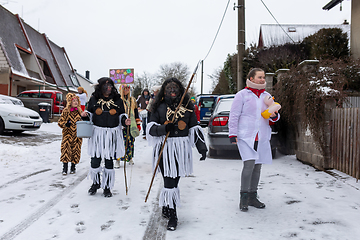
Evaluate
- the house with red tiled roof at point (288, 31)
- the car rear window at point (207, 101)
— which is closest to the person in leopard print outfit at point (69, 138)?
the car rear window at point (207, 101)

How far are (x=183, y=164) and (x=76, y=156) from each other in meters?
3.20

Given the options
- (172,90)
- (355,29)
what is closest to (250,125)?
(172,90)

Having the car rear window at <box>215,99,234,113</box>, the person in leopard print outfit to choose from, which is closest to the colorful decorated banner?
the car rear window at <box>215,99,234,113</box>

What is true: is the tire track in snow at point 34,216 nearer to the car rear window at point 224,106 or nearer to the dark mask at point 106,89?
the dark mask at point 106,89

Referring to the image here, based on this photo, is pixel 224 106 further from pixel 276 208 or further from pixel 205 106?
pixel 205 106

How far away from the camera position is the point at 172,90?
3.54 m

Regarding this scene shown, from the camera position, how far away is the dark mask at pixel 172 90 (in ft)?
11.6

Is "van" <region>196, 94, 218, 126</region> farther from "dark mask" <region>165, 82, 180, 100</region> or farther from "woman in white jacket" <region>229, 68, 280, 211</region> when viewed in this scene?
"dark mask" <region>165, 82, 180, 100</region>

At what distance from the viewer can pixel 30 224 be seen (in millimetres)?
3393

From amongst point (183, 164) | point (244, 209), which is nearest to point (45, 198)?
point (183, 164)

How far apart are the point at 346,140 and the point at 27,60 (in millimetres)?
26972

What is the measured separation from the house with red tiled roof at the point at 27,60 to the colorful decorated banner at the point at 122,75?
10.2ft

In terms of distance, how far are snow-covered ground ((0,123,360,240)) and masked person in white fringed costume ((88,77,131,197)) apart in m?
0.31

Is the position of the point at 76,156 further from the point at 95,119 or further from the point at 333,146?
the point at 333,146
